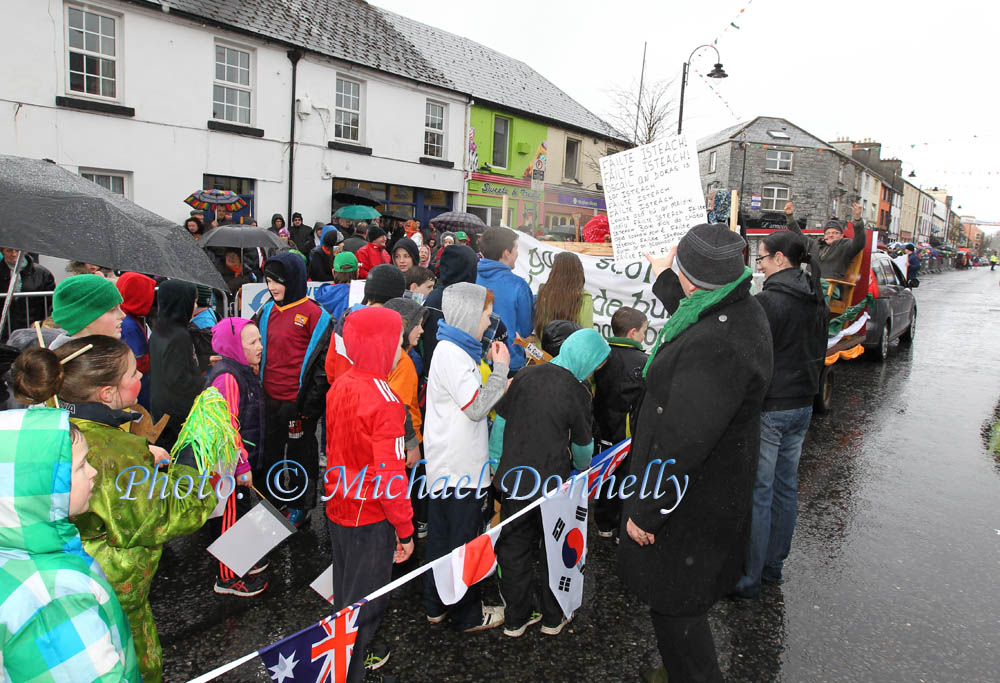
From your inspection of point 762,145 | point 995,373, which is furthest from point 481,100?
point 762,145

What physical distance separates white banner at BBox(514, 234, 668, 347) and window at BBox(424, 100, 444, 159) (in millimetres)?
13672

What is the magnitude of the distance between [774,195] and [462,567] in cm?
5195

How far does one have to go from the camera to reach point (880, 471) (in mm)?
6430

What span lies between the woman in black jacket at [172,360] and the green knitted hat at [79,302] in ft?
2.25

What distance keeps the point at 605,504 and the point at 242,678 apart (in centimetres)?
268

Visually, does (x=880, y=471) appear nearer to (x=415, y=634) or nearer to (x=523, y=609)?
(x=523, y=609)

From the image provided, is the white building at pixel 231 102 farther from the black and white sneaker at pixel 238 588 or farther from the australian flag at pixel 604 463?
the australian flag at pixel 604 463

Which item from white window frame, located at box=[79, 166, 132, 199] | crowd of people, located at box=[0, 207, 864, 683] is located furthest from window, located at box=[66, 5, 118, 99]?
crowd of people, located at box=[0, 207, 864, 683]

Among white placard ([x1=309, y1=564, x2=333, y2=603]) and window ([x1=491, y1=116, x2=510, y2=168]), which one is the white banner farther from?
window ([x1=491, y1=116, x2=510, y2=168])

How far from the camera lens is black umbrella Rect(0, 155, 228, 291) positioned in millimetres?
3129

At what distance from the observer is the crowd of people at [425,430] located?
5.87 ft

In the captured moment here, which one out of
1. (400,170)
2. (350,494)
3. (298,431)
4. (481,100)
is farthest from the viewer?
(481,100)

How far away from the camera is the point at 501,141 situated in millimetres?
21859

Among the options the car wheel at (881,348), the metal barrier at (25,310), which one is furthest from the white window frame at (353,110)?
the car wheel at (881,348)
